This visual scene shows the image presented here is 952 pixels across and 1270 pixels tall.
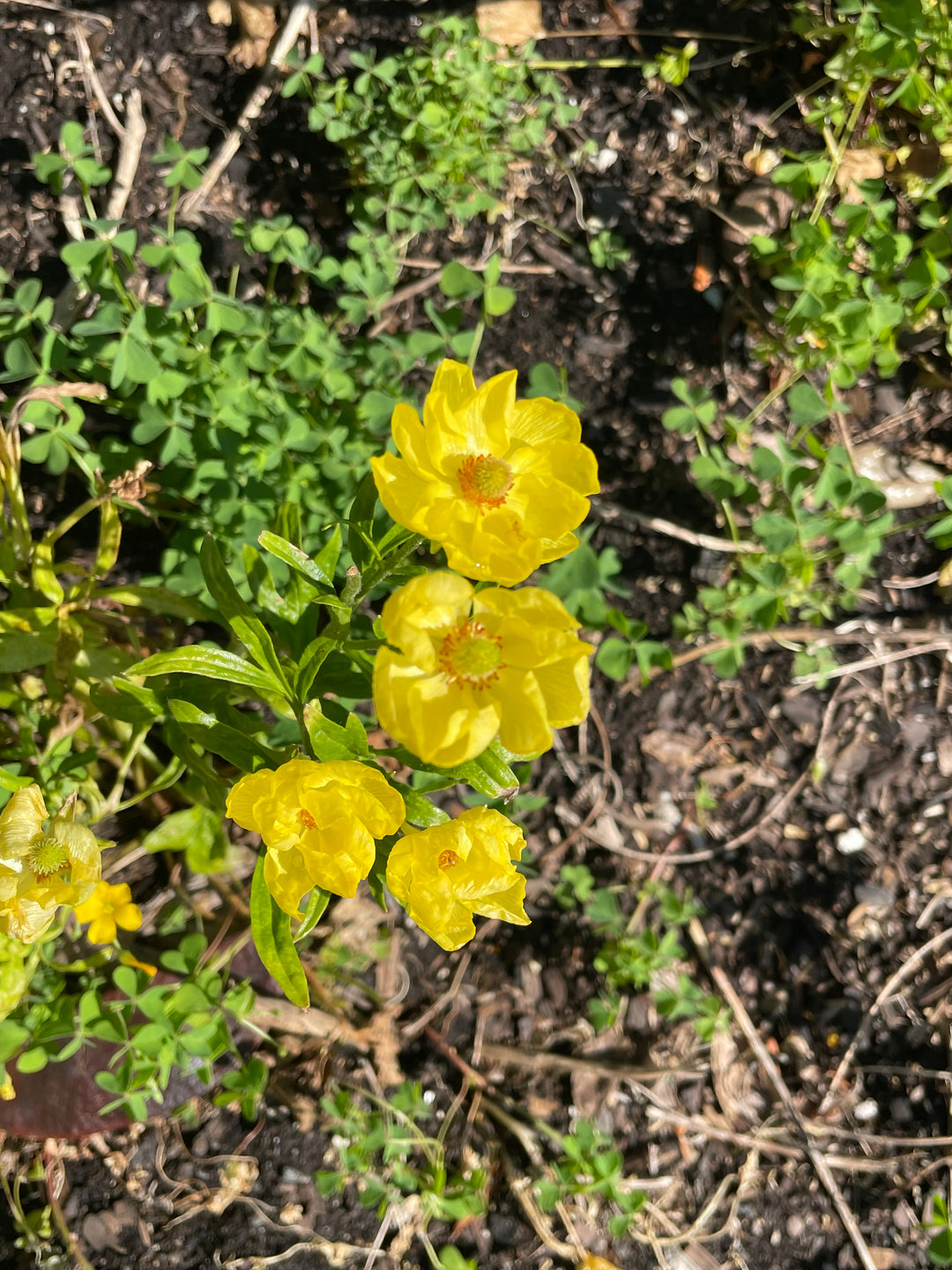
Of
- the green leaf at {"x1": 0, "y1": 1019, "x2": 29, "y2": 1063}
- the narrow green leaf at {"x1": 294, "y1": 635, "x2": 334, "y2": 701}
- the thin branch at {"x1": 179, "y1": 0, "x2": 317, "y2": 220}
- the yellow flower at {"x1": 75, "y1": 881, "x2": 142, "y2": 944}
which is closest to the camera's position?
the narrow green leaf at {"x1": 294, "y1": 635, "x2": 334, "y2": 701}

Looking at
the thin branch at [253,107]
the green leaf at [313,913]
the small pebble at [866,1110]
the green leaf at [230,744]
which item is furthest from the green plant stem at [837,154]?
the small pebble at [866,1110]

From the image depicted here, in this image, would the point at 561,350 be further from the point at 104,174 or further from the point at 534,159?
the point at 104,174

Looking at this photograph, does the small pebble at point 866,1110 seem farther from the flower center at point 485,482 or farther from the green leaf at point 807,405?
the flower center at point 485,482

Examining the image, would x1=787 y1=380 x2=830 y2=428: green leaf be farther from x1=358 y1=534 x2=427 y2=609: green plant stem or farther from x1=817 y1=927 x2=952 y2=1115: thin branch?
x1=817 y1=927 x2=952 y2=1115: thin branch

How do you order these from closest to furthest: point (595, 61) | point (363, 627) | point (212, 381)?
point (363, 627) → point (212, 381) → point (595, 61)

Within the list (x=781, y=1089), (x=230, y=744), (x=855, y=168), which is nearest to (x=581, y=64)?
(x=855, y=168)

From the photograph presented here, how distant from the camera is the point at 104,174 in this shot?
2.94m

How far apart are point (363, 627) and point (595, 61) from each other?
281 cm

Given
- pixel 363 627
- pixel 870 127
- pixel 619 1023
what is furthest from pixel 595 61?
pixel 619 1023

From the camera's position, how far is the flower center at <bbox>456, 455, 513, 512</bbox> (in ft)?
5.84

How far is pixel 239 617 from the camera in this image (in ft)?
6.75

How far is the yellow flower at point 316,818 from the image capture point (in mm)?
1732

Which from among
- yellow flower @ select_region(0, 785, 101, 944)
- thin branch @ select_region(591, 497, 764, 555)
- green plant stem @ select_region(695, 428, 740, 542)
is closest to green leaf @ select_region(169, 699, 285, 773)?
yellow flower @ select_region(0, 785, 101, 944)

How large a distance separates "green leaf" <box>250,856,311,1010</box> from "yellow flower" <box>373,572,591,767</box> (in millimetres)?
629
